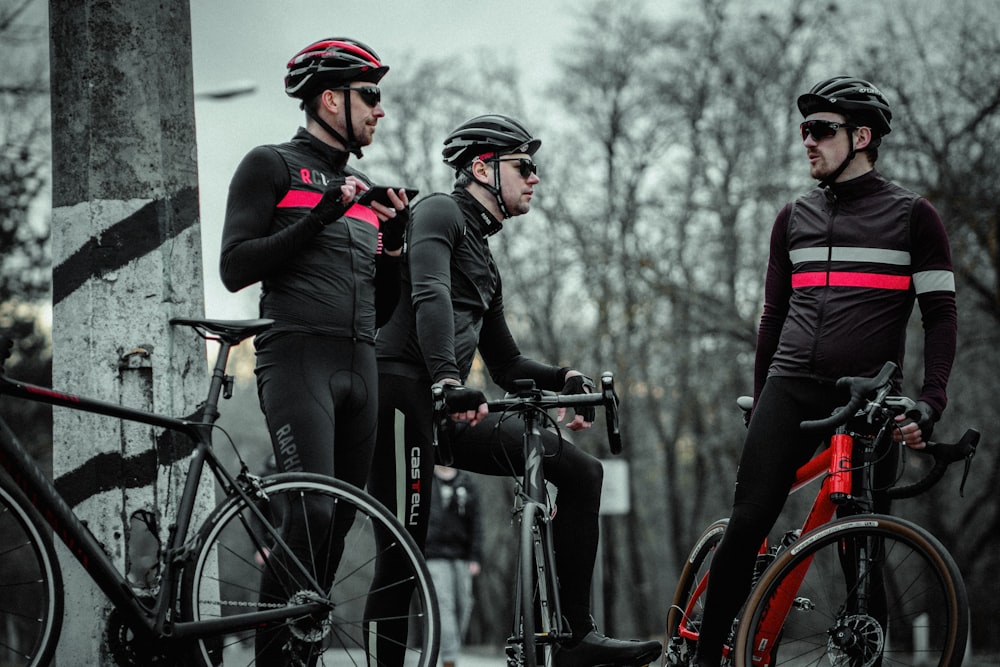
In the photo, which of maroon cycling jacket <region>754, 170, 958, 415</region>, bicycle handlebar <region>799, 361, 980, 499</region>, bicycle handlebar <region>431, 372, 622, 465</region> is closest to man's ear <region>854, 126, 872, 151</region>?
maroon cycling jacket <region>754, 170, 958, 415</region>

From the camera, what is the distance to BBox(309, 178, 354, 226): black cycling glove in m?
4.33

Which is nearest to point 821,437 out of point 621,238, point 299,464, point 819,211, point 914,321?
point 819,211

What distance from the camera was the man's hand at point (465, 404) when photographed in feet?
14.6

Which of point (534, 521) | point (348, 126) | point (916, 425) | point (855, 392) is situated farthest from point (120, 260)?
point (916, 425)

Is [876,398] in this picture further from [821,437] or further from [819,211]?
[819,211]

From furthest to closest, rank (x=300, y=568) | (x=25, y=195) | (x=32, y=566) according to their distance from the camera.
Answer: (x=25, y=195) < (x=300, y=568) < (x=32, y=566)

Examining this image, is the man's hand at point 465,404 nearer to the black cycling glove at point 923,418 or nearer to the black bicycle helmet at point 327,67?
the black bicycle helmet at point 327,67

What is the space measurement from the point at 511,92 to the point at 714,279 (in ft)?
21.6

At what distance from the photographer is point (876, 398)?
452 centimetres

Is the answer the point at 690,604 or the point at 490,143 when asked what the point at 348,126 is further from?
the point at 690,604

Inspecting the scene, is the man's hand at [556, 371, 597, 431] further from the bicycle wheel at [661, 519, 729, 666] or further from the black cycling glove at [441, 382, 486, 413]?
the bicycle wheel at [661, 519, 729, 666]

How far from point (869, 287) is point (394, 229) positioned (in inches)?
76.1

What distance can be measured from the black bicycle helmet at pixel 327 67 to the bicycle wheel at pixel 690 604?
97.0 inches

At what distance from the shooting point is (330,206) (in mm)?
4332
